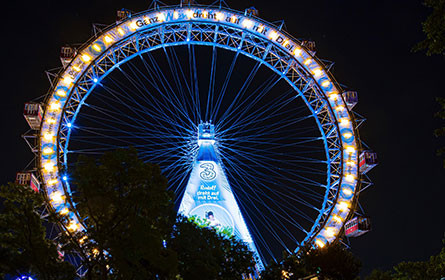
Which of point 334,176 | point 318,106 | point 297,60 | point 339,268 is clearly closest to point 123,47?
point 297,60

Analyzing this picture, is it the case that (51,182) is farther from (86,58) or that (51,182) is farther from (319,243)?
(319,243)

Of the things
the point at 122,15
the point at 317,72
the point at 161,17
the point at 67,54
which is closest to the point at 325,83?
the point at 317,72

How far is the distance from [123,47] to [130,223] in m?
18.3

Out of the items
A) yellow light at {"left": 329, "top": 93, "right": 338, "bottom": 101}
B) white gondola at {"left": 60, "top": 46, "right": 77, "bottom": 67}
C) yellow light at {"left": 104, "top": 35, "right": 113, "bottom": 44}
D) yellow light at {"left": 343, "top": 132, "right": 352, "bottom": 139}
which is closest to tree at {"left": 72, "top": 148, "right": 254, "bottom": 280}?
white gondola at {"left": 60, "top": 46, "right": 77, "bottom": 67}

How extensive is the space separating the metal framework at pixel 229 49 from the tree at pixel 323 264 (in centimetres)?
275

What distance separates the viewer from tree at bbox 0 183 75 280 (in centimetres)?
1288

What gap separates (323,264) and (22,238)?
15256 millimetres

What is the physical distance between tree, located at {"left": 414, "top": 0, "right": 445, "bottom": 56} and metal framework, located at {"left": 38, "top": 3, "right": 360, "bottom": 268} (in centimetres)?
1576

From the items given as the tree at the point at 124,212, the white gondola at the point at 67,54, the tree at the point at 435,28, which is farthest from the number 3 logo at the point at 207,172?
the tree at the point at 435,28

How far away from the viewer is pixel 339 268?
72.6ft

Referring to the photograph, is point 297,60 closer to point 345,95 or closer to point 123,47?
point 345,95

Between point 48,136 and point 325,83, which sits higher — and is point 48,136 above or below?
below

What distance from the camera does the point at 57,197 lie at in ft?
80.0

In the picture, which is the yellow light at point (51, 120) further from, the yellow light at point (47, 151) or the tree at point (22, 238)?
the tree at point (22, 238)
